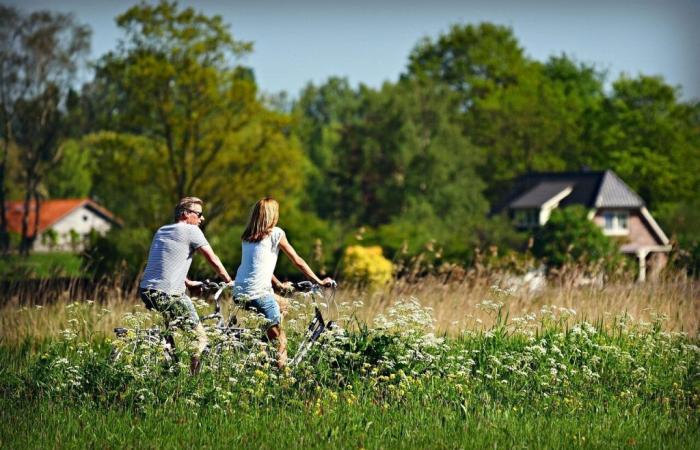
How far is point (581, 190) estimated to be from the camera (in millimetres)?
55375

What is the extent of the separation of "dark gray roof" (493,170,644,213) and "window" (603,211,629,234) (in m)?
1.37

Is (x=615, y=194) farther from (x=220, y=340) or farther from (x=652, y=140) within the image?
(x=220, y=340)

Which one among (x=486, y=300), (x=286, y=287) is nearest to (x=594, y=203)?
(x=486, y=300)

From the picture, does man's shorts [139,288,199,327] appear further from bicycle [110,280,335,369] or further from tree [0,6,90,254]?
tree [0,6,90,254]

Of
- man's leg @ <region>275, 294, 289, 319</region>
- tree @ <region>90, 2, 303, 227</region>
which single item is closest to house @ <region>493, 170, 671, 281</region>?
tree @ <region>90, 2, 303, 227</region>

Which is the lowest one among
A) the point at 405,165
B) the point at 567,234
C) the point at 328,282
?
the point at 328,282

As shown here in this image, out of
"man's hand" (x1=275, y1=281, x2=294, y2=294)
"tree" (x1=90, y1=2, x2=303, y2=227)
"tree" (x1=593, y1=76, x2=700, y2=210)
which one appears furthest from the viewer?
"tree" (x1=593, y1=76, x2=700, y2=210)

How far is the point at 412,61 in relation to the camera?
6844 centimetres

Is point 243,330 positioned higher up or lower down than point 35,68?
lower down

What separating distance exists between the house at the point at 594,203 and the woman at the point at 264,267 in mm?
46670

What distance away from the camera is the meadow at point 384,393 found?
686cm

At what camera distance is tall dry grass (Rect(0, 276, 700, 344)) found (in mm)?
10633

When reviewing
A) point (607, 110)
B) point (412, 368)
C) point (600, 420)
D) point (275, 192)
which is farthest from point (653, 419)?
point (607, 110)

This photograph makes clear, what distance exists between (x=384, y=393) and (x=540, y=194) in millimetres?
48632
